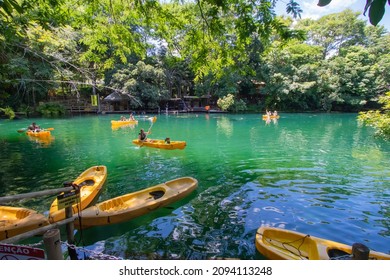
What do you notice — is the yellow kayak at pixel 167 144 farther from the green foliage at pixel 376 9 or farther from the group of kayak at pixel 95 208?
the green foliage at pixel 376 9

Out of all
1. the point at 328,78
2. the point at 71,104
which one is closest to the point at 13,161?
the point at 71,104

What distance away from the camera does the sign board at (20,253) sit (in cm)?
279

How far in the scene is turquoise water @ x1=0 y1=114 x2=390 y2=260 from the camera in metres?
5.81

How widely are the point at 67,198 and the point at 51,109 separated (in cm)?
3584

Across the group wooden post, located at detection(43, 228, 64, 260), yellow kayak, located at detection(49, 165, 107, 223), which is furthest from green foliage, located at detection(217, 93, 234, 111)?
wooden post, located at detection(43, 228, 64, 260)

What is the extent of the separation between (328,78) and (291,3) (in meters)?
41.4

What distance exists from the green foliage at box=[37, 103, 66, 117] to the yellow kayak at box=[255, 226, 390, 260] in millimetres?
36800

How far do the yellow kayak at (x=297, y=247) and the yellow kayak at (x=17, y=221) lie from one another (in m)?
4.54

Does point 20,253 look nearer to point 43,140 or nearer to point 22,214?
point 22,214

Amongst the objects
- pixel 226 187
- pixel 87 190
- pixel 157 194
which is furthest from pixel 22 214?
pixel 226 187

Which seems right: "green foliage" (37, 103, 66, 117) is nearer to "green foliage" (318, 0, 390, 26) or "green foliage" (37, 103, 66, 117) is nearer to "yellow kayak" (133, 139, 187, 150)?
"yellow kayak" (133, 139, 187, 150)

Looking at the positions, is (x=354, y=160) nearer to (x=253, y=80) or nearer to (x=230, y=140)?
(x=230, y=140)

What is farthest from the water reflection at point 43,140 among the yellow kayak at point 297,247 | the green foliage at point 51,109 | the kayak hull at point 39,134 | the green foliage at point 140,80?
the green foliage at point 140,80

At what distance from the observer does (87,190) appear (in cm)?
761
